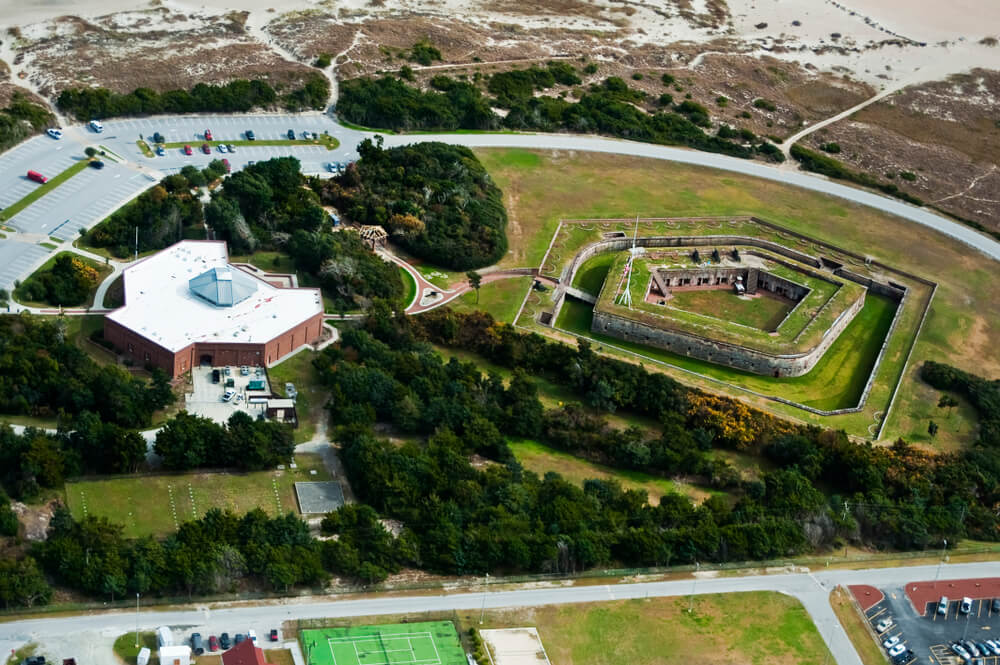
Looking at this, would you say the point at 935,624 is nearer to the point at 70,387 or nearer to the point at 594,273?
the point at 594,273

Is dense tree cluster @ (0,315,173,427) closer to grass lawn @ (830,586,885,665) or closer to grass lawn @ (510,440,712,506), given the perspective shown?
grass lawn @ (510,440,712,506)

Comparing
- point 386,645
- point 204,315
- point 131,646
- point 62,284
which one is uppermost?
point 204,315

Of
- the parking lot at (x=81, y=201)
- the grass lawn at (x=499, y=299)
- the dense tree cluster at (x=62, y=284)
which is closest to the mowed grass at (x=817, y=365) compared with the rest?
the grass lawn at (x=499, y=299)

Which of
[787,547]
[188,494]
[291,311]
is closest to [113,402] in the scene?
[188,494]

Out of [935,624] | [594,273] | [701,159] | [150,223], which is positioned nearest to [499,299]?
[594,273]

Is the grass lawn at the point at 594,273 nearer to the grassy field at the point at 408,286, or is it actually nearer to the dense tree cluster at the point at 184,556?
the grassy field at the point at 408,286

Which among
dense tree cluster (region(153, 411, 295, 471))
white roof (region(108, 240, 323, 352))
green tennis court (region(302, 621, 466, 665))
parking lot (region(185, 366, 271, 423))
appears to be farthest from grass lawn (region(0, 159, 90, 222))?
green tennis court (region(302, 621, 466, 665))

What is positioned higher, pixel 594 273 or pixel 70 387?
pixel 70 387
